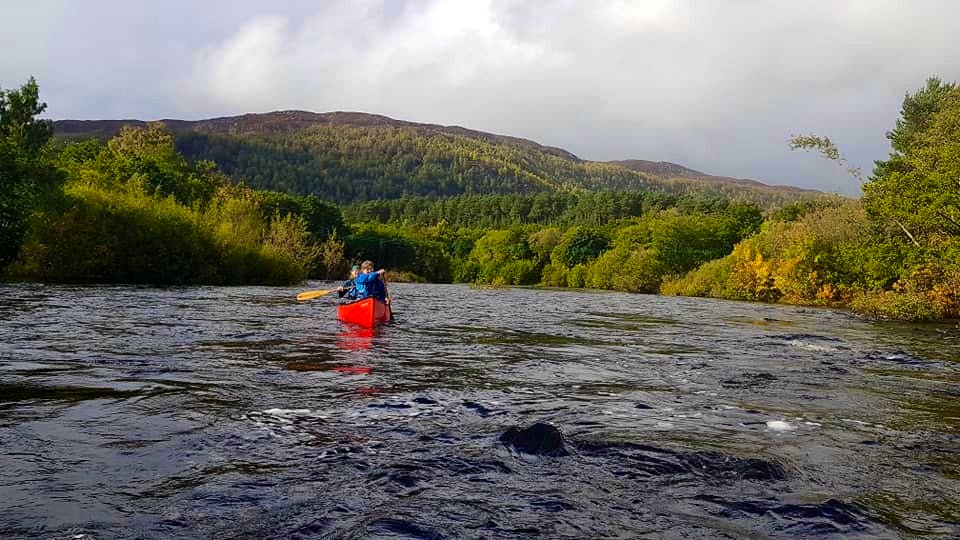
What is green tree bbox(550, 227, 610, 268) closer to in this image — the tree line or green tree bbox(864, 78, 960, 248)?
the tree line

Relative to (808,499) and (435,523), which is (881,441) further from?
(435,523)

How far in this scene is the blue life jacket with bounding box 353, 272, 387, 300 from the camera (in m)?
21.5

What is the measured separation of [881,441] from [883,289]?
37790 mm

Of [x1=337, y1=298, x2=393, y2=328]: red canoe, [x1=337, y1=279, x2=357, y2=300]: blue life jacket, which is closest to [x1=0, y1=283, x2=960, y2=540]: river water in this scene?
[x1=337, y1=298, x2=393, y2=328]: red canoe

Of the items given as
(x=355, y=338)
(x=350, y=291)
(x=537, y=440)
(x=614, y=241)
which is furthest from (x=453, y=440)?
(x=614, y=241)

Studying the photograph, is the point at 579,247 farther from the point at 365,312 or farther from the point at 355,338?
the point at 355,338

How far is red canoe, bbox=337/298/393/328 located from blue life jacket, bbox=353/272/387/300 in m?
0.39

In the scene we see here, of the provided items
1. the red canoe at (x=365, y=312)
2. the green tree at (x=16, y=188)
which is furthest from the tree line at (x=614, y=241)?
the red canoe at (x=365, y=312)

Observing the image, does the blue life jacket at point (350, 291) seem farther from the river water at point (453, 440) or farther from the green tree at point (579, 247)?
the green tree at point (579, 247)

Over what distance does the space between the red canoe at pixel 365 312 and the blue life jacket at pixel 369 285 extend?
1.28 feet

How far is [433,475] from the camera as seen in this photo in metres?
6.85

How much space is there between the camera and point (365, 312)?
826 inches

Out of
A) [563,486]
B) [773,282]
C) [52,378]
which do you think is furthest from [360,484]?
[773,282]

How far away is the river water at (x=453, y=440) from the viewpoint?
5715 millimetres
